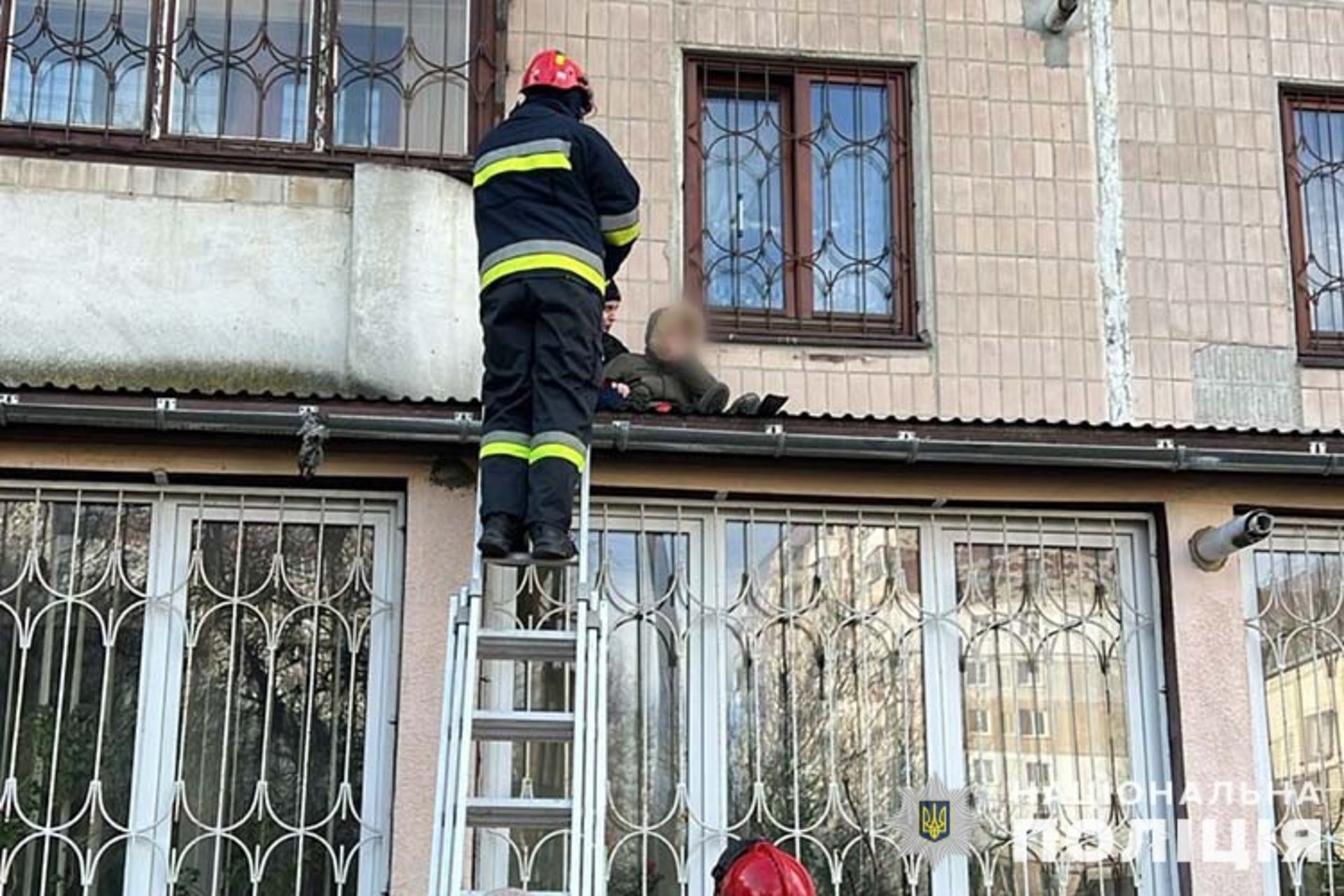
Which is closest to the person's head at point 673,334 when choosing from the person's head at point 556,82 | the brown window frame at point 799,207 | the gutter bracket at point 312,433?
the brown window frame at point 799,207

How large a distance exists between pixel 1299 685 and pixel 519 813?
327 centimetres

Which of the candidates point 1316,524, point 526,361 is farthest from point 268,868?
point 1316,524

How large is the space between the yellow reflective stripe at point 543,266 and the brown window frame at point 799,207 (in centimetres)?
251

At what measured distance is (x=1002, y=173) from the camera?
30.3 feet

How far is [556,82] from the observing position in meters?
6.57

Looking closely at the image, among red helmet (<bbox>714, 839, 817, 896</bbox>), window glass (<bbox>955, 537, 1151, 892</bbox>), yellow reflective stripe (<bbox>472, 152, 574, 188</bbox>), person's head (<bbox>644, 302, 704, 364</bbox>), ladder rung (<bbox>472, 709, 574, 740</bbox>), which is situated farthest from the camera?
person's head (<bbox>644, 302, 704, 364</bbox>)

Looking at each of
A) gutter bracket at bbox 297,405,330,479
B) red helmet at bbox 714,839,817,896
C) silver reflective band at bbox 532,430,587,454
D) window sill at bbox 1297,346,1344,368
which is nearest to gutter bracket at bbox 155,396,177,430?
gutter bracket at bbox 297,405,330,479


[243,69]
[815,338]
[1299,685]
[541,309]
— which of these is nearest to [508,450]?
[541,309]

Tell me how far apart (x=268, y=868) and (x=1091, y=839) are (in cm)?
294

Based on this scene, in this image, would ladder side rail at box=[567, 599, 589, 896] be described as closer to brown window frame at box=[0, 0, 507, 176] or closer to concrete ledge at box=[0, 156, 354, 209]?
concrete ledge at box=[0, 156, 354, 209]

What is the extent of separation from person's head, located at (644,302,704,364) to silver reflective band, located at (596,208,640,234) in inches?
51.3

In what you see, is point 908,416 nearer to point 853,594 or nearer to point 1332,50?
point 853,594

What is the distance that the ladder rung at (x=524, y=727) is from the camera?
583 cm

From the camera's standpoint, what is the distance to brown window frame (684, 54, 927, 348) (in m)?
8.91
